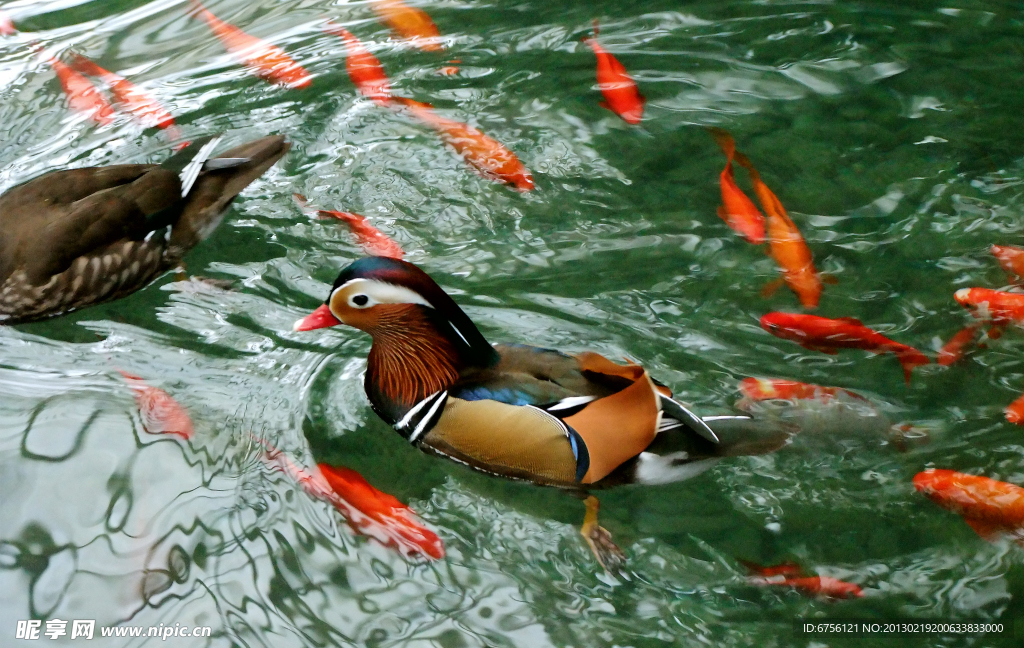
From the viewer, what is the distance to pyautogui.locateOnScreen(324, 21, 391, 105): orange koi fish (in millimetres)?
4211

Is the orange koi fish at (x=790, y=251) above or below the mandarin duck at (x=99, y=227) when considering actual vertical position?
below

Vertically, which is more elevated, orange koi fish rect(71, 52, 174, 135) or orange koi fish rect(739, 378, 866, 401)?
orange koi fish rect(71, 52, 174, 135)

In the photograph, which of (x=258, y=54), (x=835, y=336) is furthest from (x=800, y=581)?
(x=258, y=54)

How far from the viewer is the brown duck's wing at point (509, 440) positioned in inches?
98.6

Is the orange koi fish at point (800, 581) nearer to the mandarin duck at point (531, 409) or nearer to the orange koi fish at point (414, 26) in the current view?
the mandarin duck at point (531, 409)

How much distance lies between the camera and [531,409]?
2.50 metres

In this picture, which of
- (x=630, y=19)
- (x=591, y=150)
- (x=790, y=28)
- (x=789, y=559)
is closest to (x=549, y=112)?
(x=591, y=150)

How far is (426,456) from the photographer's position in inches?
113

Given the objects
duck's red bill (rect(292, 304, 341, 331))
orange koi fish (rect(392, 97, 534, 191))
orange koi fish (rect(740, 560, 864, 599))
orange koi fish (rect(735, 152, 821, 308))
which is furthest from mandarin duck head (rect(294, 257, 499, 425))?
orange koi fish (rect(735, 152, 821, 308))

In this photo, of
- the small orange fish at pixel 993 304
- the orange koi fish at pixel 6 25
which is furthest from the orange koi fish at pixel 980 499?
the orange koi fish at pixel 6 25

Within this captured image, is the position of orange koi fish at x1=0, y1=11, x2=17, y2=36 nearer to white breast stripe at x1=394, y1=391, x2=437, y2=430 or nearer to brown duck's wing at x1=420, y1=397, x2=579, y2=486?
white breast stripe at x1=394, y1=391, x2=437, y2=430

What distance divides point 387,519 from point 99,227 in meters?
1.47

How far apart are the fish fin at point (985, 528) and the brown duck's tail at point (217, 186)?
273cm

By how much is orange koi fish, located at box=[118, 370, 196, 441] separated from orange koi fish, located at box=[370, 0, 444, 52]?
2.24m
